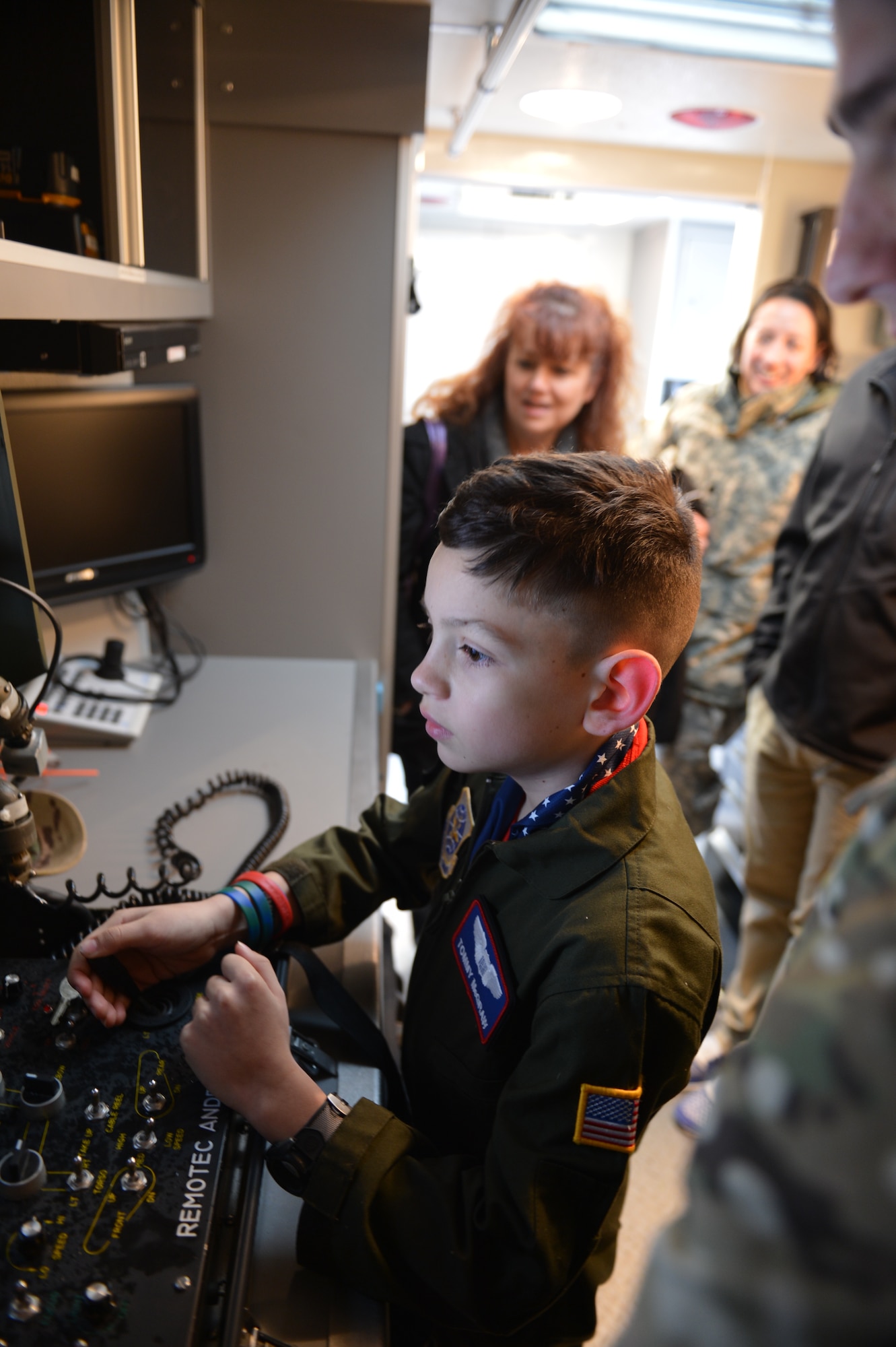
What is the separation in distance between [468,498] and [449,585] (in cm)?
8

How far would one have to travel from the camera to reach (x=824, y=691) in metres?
1.78

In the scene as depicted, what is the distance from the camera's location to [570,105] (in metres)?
3.12

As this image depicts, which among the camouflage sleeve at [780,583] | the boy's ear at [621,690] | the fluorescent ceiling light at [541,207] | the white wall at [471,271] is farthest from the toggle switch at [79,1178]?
the white wall at [471,271]

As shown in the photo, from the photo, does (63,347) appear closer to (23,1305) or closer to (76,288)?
(76,288)

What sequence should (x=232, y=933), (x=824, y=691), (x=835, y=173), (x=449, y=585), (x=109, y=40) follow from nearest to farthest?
(x=449, y=585), (x=232, y=933), (x=109, y=40), (x=824, y=691), (x=835, y=173)

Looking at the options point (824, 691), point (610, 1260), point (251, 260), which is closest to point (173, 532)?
point (251, 260)

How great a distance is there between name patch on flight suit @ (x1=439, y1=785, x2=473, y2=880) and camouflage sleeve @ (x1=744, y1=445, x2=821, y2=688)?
51.3 inches

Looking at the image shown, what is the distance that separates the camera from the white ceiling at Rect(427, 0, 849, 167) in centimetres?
247

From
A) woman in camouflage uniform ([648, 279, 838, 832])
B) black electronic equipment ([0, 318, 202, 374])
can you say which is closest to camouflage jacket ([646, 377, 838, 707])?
woman in camouflage uniform ([648, 279, 838, 832])

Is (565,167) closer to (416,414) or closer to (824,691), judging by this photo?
(416,414)

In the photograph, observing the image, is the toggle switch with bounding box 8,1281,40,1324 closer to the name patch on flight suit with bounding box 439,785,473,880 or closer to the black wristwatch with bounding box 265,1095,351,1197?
the black wristwatch with bounding box 265,1095,351,1197

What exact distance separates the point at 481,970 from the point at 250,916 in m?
0.27

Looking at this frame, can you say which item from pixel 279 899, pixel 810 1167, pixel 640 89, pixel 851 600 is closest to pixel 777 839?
pixel 851 600

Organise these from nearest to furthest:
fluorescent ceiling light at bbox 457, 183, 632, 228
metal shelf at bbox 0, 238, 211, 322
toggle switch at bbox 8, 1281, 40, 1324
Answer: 1. toggle switch at bbox 8, 1281, 40, 1324
2. metal shelf at bbox 0, 238, 211, 322
3. fluorescent ceiling light at bbox 457, 183, 632, 228
